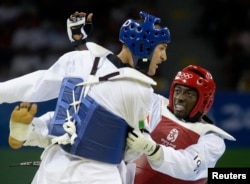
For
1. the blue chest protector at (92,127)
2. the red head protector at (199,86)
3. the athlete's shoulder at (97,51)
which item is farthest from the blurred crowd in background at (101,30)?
the blue chest protector at (92,127)

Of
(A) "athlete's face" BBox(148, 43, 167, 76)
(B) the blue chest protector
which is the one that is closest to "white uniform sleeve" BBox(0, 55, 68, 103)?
(B) the blue chest protector

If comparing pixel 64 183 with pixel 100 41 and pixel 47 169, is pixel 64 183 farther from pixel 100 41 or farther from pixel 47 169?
pixel 100 41

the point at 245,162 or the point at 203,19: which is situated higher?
the point at 203,19

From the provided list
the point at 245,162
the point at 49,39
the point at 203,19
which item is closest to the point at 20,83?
the point at 245,162

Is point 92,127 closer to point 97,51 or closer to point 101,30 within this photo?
point 97,51

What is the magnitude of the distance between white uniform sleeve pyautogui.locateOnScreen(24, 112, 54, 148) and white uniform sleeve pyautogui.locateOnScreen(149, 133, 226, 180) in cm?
70

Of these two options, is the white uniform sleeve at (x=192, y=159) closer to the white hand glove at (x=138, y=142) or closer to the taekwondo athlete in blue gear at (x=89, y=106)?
the white hand glove at (x=138, y=142)

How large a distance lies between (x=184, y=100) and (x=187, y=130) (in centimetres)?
22

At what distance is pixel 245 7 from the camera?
40.2 feet

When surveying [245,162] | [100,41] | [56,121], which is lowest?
[245,162]

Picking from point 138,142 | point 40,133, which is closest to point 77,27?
point 40,133

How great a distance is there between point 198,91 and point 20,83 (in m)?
1.47

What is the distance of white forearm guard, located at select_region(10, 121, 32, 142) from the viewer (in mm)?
4758

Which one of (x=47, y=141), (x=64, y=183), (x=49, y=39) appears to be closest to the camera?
(x=64, y=183)
